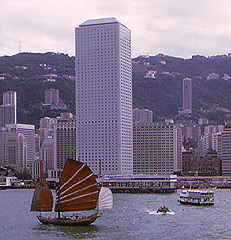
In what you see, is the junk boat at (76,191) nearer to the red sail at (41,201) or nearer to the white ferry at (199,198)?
the red sail at (41,201)

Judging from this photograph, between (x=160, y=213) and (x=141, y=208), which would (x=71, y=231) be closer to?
(x=160, y=213)

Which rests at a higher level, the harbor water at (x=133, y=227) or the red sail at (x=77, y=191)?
the red sail at (x=77, y=191)

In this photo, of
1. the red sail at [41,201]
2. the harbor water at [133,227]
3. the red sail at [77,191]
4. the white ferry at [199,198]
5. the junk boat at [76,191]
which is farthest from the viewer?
the white ferry at [199,198]

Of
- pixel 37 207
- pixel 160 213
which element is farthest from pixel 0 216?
pixel 160 213

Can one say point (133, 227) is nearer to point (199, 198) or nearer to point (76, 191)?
point (76, 191)

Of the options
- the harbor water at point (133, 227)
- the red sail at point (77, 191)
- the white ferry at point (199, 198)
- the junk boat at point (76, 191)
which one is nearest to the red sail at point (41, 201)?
the junk boat at point (76, 191)

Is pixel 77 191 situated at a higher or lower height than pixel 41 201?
higher

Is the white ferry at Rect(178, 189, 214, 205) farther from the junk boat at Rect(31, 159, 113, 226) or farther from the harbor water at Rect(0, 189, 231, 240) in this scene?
the junk boat at Rect(31, 159, 113, 226)

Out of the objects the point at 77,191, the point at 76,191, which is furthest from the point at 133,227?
the point at 76,191


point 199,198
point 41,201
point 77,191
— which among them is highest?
point 77,191
